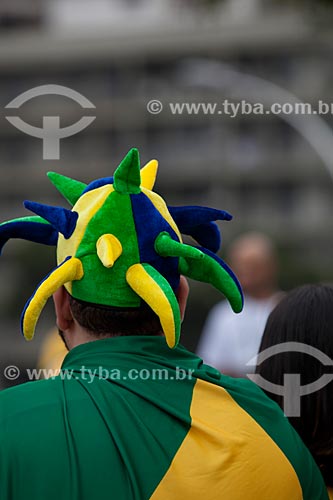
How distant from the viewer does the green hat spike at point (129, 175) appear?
2.12 meters

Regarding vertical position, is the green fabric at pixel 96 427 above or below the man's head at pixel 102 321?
below

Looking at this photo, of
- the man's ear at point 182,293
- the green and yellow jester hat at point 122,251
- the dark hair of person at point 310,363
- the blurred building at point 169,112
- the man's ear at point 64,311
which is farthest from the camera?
the blurred building at point 169,112

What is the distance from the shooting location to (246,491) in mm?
2062

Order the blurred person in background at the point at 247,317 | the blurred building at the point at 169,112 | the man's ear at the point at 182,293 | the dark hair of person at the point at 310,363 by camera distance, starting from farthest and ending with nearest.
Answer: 1. the blurred building at the point at 169,112
2. the blurred person in background at the point at 247,317
3. the dark hair of person at the point at 310,363
4. the man's ear at the point at 182,293

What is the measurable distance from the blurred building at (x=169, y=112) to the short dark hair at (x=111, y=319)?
38.1 m

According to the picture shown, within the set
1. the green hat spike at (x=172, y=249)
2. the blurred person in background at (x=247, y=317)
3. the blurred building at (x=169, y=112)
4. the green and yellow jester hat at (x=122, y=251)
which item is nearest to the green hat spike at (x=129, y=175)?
the green and yellow jester hat at (x=122, y=251)

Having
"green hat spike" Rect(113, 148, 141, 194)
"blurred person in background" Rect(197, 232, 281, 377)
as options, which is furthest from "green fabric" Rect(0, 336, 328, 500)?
"blurred person in background" Rect(197, 232, 281, 377)

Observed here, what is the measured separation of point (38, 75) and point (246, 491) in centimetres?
4870

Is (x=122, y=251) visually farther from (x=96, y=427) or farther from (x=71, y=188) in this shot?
(x=96, y=427)

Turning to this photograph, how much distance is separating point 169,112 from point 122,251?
146 ft

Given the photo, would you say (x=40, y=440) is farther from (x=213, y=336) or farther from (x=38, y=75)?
(x=38, y=75)

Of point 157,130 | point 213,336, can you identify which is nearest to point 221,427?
point 213,336

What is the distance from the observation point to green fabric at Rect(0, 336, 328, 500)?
1915 mm

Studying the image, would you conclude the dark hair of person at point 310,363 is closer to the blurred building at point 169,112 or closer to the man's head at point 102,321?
the man's head at point 102,321
